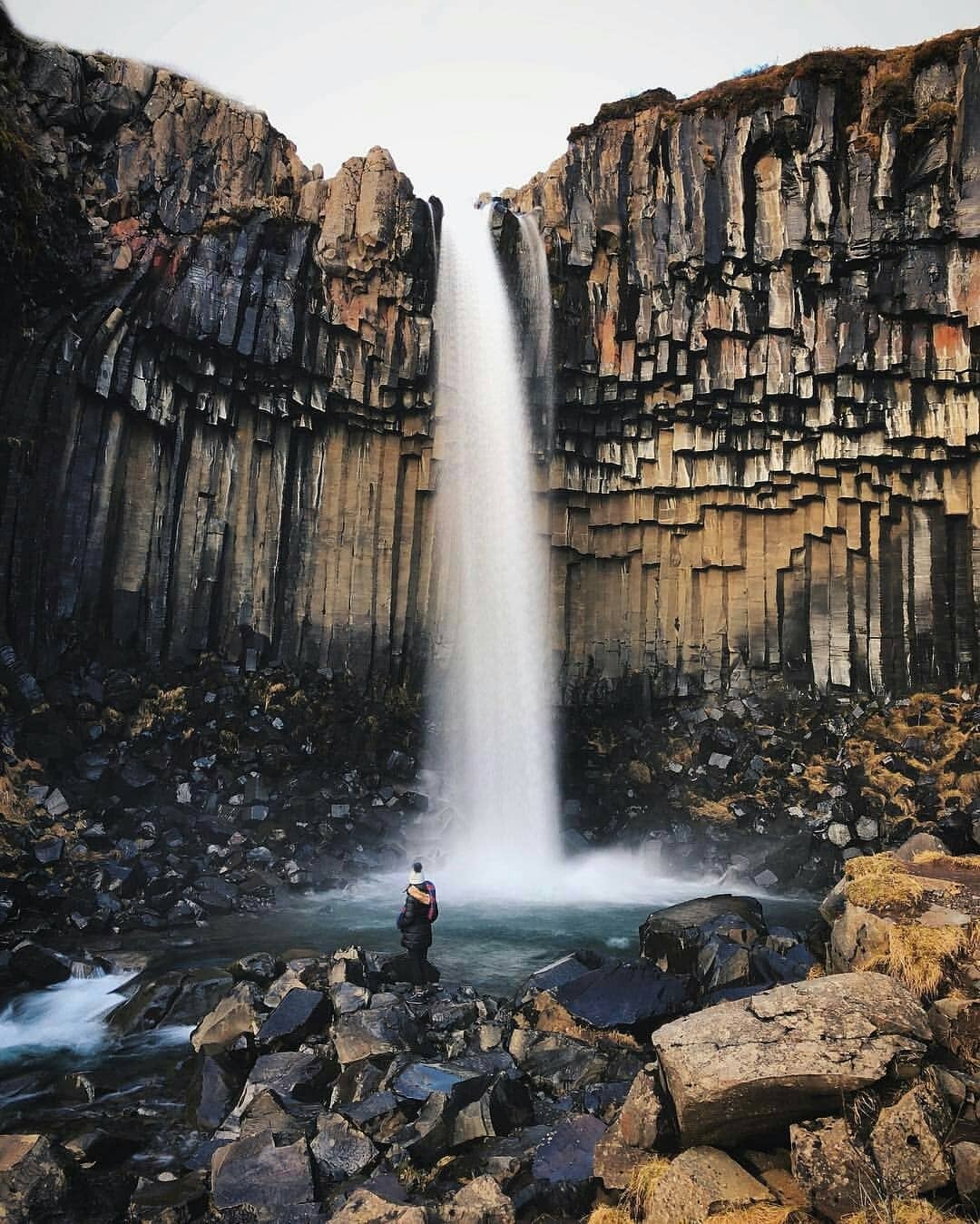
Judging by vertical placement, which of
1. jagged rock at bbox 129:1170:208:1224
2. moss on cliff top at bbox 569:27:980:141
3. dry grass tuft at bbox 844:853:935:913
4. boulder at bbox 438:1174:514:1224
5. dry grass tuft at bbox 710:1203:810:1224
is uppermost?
moss on cliff top at bbox 569:27:980:141

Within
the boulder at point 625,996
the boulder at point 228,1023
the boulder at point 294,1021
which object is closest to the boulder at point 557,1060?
the boulder at point 625,996

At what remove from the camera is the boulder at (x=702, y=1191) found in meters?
4.63

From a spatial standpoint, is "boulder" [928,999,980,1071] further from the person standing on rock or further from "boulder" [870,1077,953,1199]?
the person standing on rock

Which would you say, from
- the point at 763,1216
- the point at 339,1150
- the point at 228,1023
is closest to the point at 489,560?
the point at 228,1023

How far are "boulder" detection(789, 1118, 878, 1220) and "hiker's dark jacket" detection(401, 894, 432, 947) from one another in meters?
5.68

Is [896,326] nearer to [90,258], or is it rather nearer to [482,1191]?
[90,258]

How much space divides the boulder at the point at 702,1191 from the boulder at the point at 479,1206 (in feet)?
3.01

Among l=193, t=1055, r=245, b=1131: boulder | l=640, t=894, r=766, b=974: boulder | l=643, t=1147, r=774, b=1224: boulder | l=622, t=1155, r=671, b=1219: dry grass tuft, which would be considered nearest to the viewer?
l=643, t=1147, r=774, b=1224: boulder

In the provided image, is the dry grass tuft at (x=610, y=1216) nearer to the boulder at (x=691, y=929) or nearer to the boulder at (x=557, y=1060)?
the boulder at (x=557, y=1060)

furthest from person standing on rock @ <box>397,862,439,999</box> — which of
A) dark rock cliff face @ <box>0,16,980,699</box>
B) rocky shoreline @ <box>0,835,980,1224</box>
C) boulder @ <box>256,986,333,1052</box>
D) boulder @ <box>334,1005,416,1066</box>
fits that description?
dark rock cliff face @ <box>0,16,980,699</box>

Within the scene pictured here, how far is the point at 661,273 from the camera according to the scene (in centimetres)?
2059

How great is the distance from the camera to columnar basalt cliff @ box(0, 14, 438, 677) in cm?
1717

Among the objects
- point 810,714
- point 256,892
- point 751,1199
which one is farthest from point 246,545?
point 751,1199

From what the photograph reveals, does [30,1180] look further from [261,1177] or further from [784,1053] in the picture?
[784,1053]
